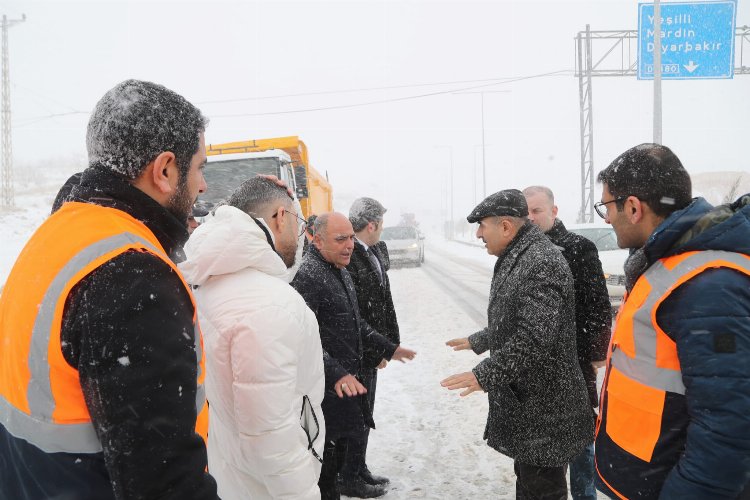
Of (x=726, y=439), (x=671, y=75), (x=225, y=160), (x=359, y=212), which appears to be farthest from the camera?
(x=671, y=75)

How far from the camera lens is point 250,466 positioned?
1852 mm

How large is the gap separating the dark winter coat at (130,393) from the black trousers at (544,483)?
6.86 feet

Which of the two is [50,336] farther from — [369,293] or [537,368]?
[369,293]

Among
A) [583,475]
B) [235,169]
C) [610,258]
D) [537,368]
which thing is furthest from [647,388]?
[610,258]

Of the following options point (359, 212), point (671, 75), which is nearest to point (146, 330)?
point (359, 212)

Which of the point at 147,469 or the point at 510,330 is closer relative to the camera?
the point at 147,469

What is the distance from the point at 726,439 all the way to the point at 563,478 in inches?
56.0

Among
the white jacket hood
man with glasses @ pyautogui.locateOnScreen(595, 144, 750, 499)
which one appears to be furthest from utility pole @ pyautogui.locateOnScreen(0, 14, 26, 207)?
man with glasses @ pyautogui.locateOnScreen(595, 144, 750, 499)

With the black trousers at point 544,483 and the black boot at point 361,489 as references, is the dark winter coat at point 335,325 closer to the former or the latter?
the black boot at point 361,489

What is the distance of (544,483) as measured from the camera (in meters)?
2.66

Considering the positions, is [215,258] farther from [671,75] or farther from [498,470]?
[671,75]

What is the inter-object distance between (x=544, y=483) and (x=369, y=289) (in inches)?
85.3

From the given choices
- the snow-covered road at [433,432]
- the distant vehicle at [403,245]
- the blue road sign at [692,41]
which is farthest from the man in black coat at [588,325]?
the distant vehicle at [403,245]

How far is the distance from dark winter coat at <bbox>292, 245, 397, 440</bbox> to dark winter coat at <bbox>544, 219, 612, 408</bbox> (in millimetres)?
1553
